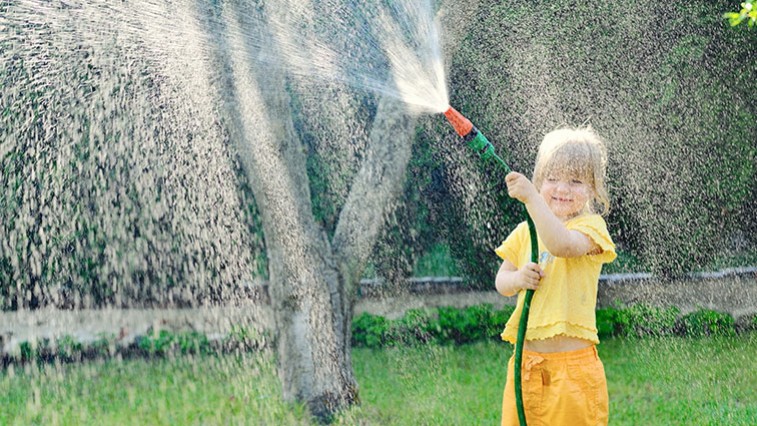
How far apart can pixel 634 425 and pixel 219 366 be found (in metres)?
3.06

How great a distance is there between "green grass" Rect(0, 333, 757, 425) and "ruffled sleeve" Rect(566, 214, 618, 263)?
243 centimetres

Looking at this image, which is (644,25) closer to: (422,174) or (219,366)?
(422,174)

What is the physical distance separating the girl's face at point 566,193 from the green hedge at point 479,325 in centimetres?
451

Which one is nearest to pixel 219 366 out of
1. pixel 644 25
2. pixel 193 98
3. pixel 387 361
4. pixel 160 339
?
pixel 160 339

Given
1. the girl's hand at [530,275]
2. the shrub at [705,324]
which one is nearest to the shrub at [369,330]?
the shrub at [705,324]

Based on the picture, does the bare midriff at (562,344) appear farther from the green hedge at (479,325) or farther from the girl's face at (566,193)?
the green hedge at (479,325)

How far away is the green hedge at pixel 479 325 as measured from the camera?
7438mm

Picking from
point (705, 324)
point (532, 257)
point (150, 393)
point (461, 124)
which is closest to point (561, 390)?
point (532, 257)

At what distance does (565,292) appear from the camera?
2934 millimetres

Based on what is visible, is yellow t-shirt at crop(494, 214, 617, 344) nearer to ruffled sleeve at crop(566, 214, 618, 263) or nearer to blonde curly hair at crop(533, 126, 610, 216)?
ruffled sleeve at crop(566, 214, 618, 263)

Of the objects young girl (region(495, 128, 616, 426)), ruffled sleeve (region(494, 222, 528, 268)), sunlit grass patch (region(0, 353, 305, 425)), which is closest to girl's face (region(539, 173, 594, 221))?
young girl (region(495, 128, 616, 426))

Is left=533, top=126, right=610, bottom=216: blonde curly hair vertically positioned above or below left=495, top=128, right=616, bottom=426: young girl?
above

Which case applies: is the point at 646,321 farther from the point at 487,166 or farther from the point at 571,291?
the point at 571,291

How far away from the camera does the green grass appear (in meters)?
5.33
